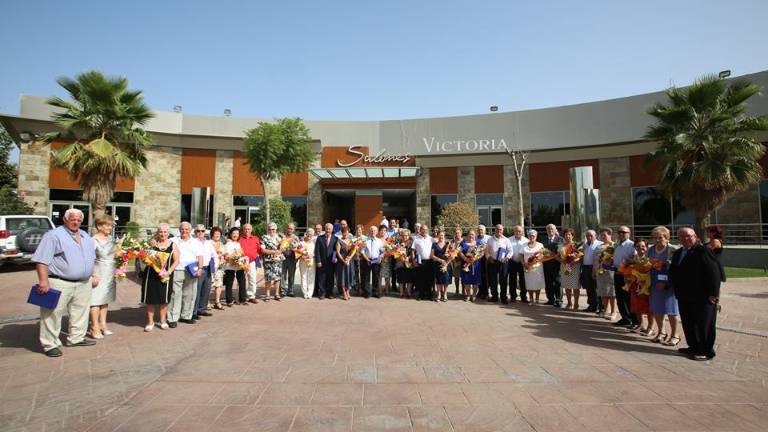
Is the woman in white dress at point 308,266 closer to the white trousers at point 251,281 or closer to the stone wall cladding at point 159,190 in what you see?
the white trousers at point 251,281

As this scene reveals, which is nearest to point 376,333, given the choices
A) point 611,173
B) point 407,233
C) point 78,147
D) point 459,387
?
point 459,387

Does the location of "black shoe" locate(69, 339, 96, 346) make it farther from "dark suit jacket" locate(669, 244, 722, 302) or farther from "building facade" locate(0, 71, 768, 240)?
"building facade" locate(0, 71, 768, 240)

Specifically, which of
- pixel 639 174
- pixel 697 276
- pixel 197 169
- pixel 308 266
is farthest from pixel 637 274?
pixel 197 169

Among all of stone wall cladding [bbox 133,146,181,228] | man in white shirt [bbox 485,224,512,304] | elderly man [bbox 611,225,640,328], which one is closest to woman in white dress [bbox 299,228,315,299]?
man in white shirt [bbox 485,224,512,304]

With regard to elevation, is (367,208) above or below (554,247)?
above

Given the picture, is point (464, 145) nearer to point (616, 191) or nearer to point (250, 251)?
point (616, 191)

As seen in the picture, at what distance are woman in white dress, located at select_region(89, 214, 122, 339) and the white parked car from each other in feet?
30.2

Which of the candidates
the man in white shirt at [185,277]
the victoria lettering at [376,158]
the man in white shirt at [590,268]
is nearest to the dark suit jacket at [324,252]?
the man in white shirt at [185,277]

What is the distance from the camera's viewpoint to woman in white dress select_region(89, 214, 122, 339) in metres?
5.45

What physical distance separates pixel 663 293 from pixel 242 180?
2298 centimetres

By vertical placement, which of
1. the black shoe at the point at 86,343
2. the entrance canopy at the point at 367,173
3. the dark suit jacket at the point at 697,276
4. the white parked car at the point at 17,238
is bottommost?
the black shoe at the point at 86,343

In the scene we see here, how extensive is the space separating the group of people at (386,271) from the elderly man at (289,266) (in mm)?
27

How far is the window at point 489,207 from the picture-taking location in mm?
23297

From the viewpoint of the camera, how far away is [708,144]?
13133 mm
